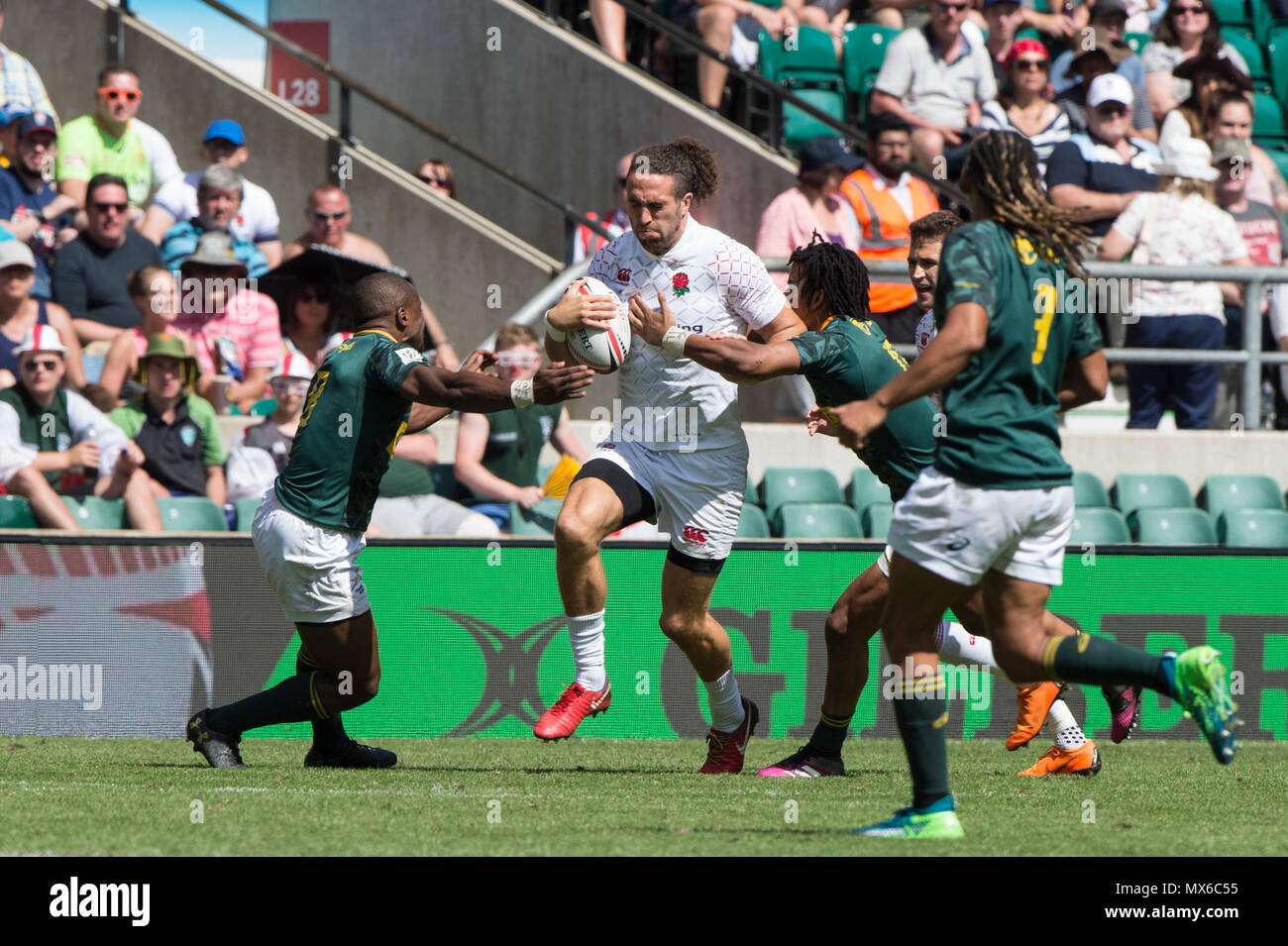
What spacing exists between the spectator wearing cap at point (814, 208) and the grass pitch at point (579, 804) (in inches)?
169

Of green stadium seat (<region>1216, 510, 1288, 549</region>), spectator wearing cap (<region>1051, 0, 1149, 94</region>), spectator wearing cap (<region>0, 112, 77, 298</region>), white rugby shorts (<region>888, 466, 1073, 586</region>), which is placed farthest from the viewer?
spectator wearing cap (<region>1051, 0, 1149, 94</region>)

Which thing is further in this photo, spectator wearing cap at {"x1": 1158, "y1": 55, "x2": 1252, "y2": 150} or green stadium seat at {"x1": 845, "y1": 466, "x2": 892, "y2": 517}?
spectator wearing cap at {"x1": 1158, "y1": 55, "x2": 1252, "y2": 150}

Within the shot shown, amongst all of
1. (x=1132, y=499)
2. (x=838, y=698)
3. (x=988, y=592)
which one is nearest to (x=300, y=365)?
(x=838, y=698)

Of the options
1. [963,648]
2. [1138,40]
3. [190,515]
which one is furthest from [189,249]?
[1138,40]

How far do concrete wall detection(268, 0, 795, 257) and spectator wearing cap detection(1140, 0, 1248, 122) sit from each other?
3.65 meters

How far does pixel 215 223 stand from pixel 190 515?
2.72 metres

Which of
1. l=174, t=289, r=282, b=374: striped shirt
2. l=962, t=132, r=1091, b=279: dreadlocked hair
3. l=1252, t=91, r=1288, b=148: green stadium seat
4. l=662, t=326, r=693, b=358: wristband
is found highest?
l=1252, t=91, r=1288, b=148: green stadium seat

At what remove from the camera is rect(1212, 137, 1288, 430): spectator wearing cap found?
485 inches

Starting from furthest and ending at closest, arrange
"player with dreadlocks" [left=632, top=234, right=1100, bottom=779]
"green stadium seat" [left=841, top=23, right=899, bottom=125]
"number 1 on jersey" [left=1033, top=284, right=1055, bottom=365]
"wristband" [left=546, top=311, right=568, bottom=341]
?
"green stadium seat" [left=841, top=23, right=899, bottom=125] < "wristband" [left=546, top=311, right=568, bottom=341] < "player with dreadlocks" [left=632, top=234, right=1100, bottom=779] < "number 1 on jersey" [left=1033, top=284, right=1055, bottom=365]

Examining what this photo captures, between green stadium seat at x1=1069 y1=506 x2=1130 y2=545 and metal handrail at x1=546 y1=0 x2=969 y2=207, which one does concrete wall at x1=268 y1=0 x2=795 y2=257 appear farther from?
green stadium seat at x1=1069 y1=506 x2=1130 y2=545

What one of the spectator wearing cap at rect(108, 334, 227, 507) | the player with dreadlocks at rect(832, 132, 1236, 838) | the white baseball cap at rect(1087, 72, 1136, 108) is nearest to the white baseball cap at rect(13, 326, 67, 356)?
the spectator wearing cap at rect(108, 334, 227, 507)

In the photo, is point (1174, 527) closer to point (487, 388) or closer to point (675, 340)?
point (675, 340)

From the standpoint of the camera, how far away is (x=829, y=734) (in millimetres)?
7402
